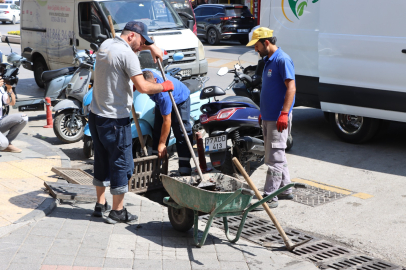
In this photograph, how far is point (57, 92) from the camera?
9570 millimetres

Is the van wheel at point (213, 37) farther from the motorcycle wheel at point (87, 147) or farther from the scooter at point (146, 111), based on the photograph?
the motorcycle wheel at point (87, 147)

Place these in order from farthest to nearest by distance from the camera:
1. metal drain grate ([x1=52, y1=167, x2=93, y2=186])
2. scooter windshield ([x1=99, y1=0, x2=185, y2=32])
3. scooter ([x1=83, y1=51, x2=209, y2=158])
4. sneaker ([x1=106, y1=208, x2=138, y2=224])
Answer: scooter windshield ([x1=99, y1=0, x2=185, y2=32]) < scooter ([x1=83, y1=51, x2=209, y2=158]) < metal drain grate ([x1=52, y1=167, x2=93, y2=186]) < sneaker ([x1=106, y1=208, x2=138, y2=224])

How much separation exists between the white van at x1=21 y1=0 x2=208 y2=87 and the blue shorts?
660 centimetres

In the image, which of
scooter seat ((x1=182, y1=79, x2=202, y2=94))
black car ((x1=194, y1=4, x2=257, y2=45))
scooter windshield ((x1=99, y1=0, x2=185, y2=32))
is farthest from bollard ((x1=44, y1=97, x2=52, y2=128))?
black car ((x1=194, y1=4, x2=257, y2=45))

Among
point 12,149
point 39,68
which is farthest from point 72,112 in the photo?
point 39,68

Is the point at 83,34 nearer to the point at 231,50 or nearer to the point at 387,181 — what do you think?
the point at 387,181

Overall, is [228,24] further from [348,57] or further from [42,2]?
[348,57]

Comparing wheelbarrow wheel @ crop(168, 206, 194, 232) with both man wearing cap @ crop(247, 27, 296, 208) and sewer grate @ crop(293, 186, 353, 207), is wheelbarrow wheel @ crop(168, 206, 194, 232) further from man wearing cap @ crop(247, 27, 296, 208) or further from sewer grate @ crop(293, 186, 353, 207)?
sewer grate @ crop(293, 186, 353, 207)

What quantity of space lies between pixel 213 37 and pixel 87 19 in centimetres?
1204

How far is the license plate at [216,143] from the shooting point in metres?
6.21

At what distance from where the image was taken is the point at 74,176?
593 cm

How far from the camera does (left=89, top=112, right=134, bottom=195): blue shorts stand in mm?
4590

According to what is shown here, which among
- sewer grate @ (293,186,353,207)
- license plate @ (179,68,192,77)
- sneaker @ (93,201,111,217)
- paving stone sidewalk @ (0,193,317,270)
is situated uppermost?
license plate @ (179,68,192,77)

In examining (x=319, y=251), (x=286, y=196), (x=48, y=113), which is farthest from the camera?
(x=48, y=113)
